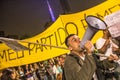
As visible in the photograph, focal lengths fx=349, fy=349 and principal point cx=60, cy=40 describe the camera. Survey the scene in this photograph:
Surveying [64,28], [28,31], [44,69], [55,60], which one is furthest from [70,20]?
[28,31]

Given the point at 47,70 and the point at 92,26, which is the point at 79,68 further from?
the point at 47,70

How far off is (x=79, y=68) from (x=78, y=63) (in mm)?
70

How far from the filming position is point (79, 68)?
227 centimetres

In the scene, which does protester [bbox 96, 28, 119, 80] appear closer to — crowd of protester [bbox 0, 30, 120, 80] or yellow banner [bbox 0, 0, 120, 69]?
crowd of protester [bbox 0, 30, 120, 80]

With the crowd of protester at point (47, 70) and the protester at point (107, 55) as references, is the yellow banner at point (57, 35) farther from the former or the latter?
the protester at point (107, 55)

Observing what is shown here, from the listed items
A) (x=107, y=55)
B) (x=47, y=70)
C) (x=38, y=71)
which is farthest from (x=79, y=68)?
(x=38, y=71)

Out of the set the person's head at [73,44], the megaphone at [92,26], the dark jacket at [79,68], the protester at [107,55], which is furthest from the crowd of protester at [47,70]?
the dark jacket at [79,68]

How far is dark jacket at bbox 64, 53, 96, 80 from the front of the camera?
84.9 inches

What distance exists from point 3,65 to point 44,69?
2.18ft

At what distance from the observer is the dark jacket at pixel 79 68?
2156 mm

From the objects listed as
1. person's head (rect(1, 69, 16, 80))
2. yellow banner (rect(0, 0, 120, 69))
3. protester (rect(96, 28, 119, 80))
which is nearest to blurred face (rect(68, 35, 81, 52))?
protester (rect(96, 28, 119, 80))

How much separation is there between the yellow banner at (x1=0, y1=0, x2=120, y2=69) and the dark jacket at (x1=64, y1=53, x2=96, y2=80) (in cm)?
156

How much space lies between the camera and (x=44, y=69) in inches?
198

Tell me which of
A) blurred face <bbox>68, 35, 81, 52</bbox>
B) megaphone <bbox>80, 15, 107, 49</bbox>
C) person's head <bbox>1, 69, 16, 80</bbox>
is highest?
megaphone <bbox>80, 15, 107, 49</bbox>
